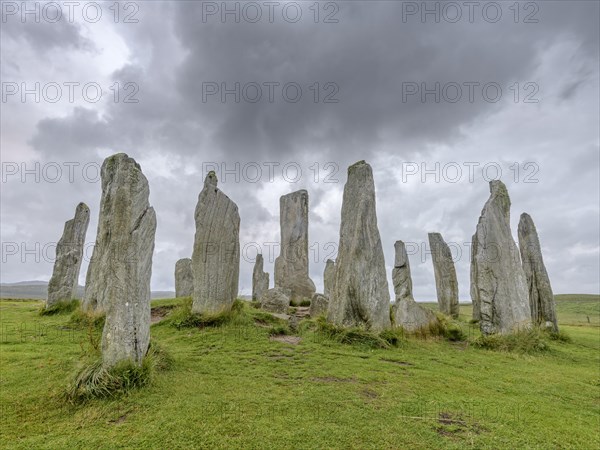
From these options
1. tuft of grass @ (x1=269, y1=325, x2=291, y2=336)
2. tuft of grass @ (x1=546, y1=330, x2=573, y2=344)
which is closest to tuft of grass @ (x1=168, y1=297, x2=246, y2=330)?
tuft of grass @ (x1=269, y1=325, x2=291, y2=336)

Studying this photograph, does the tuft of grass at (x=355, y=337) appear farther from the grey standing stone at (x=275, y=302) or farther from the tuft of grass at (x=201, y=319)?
the grey standing stone at (x=275, y=302)

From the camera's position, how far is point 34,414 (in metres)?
5.29

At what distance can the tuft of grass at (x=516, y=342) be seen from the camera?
11.1m

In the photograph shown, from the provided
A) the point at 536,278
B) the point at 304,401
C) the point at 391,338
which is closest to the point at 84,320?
the point at 304,401

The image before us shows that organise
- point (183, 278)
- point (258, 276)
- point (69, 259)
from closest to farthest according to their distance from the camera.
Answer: point (69, 259) → point (183, 278) → point (258, 276)

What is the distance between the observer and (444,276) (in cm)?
2114

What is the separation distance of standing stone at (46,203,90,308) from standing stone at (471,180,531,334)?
52.6ft

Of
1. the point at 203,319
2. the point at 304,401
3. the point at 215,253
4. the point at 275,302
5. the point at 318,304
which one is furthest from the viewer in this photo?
the point at 275,302

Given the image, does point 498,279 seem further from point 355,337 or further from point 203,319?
point 203,319

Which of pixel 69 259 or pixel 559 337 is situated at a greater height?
pixel 69 259

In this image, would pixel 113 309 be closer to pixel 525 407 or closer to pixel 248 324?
pixel 248 324

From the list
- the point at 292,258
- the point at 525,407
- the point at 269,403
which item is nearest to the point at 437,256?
the point at 292,258

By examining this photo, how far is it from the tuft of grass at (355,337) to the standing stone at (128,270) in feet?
17.5

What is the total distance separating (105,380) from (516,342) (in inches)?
431
